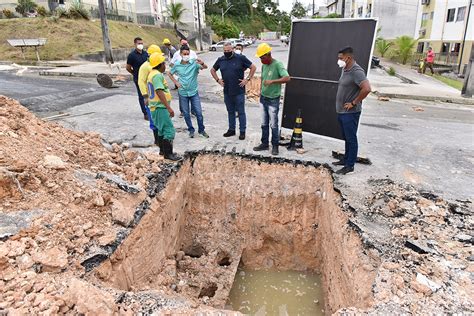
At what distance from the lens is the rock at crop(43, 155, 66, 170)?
381cm

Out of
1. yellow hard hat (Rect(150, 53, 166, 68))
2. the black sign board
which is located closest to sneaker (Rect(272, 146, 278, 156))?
the black sign board

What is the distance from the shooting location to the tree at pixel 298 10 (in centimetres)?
8491

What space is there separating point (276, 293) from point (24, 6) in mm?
28266

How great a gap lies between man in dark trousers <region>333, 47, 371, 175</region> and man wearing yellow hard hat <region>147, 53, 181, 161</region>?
2.38 metres

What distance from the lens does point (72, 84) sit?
12.5 meters

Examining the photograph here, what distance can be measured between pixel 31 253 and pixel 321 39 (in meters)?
4.72

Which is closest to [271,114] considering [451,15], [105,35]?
[105,35]

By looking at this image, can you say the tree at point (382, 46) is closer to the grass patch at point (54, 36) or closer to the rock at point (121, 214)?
the grass patch at point (54, 36)

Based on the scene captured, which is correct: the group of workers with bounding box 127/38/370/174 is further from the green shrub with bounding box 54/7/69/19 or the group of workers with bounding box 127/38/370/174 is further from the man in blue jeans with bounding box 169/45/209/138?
the green shrub with bounding box 54/7/69/19

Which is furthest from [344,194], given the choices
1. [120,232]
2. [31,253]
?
[31,253]

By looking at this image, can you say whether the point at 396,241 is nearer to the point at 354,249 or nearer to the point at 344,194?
the point at 354,249

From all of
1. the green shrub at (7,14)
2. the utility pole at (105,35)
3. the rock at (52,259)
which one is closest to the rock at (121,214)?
the rock at (52,259)

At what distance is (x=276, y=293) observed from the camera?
486 cm

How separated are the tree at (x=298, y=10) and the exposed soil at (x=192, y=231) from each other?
88.2 metres
